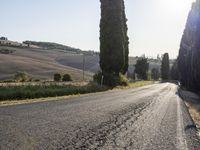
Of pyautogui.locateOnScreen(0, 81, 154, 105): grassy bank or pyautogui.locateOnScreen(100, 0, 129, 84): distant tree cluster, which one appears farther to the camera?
pyautogui.locateOnScreen(100, 0, 129, 84): distant tree cluster

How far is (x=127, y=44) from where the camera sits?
55.3 meters

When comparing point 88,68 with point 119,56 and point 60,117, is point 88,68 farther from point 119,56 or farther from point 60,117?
point 60,117

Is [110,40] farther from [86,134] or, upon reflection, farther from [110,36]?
[86,134]

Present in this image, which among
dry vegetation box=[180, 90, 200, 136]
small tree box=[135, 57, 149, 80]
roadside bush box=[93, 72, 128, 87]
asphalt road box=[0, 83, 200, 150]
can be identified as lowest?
dry vegetation box=[180, 90, 200, 136]

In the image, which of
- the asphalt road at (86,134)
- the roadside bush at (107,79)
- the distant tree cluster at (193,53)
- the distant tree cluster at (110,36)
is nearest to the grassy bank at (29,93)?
the asphalt road at (86,134)

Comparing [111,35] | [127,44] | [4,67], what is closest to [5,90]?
[111,35]

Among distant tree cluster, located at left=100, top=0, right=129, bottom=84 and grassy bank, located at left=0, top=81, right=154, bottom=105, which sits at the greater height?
distant tree cluster, located at left=100, top=0, right=129, bottom=84

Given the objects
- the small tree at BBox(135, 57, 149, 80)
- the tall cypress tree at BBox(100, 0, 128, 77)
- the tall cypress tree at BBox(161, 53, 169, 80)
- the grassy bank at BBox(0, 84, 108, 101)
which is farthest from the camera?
the tall cypress tree at BBox(161, 53, 169, 80)

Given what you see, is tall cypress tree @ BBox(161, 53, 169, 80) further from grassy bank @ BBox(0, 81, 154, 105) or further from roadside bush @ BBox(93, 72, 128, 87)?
grassy bank @ BBox(0, 81, 154, 105)

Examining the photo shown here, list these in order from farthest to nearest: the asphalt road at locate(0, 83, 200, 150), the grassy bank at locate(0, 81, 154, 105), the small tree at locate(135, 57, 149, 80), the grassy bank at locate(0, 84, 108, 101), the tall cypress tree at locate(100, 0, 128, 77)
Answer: the small tree at locate(135, 57, 149, 80) < the tall cypress tree at locate(100, 0, 128, 77) < the grassy bank at locate(0, 84, 108, 101) < the grassy bank at locate(0, 81, 154, 105) < the asphalt road at locate(0, 83, 200, 150)

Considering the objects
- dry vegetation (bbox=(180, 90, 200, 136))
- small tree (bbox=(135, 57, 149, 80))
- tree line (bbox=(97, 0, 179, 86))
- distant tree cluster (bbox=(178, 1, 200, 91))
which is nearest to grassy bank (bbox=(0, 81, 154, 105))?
dry vegetation (bbox=(180, 90, 200, 136))

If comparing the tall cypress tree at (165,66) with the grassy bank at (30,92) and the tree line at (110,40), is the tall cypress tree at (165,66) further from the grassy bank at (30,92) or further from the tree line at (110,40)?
the grassy bank at (30,92)

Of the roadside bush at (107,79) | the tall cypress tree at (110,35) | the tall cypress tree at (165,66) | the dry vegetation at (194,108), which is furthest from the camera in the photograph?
the tall cypress tree at (165,66)

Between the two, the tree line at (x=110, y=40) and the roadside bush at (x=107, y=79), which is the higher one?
the tree line at (x=110, y=40)
